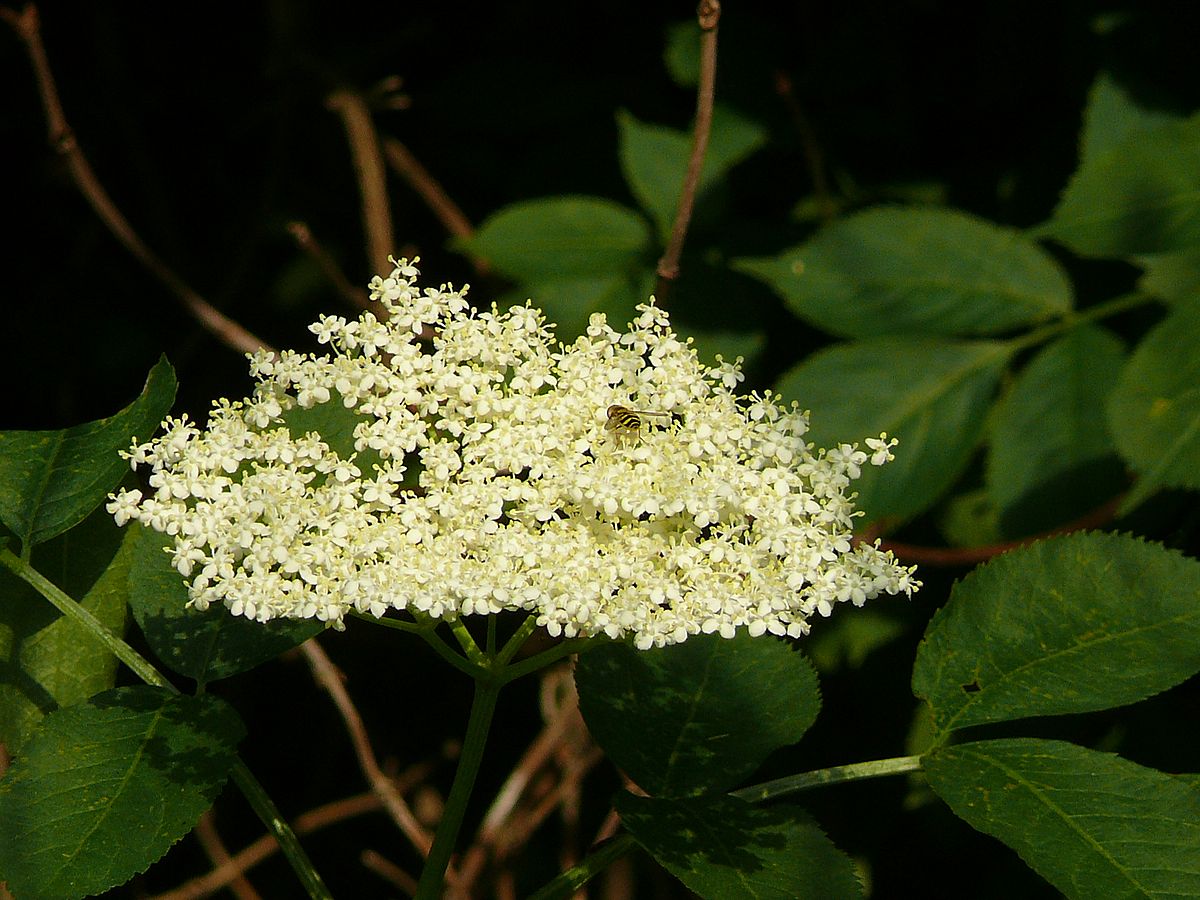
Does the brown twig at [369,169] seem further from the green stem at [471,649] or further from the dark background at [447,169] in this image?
the green stem at [471,649]

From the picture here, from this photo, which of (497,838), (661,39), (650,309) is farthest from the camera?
(661,39)

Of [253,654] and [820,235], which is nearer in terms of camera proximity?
[253,654]

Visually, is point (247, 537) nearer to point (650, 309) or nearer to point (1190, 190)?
point (650, 309)

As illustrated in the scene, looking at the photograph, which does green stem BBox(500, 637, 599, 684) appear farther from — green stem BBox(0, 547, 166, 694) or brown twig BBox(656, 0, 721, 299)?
brown twig BBox(656, 0, 721, 299)

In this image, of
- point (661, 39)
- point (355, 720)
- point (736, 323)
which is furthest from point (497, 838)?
point (661, 39)

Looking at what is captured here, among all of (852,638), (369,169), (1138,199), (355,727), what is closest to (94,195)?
(369,169)

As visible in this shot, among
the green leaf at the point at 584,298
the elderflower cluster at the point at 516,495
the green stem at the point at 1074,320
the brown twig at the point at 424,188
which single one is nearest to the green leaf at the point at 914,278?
the green stem at the point at 1074,320
